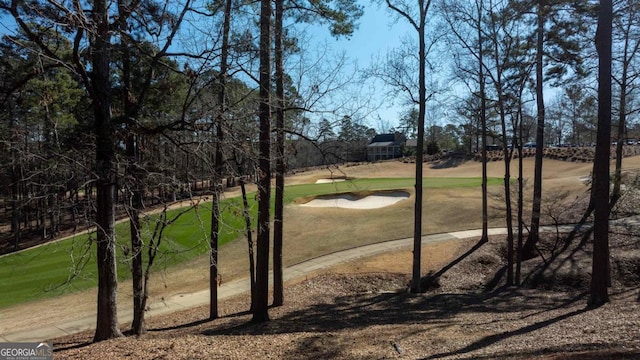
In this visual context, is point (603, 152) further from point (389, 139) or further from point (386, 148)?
point (389, 139)

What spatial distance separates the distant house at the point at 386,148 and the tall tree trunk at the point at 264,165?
80.6 m

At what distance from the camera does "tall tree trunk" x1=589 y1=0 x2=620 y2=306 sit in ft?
32.6

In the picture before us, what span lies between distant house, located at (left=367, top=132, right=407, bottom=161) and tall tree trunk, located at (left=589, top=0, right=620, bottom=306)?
79907 millimetres

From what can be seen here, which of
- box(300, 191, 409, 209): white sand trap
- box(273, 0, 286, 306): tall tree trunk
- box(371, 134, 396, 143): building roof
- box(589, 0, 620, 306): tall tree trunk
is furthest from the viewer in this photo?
box(371, 134, 396, 143): building roof

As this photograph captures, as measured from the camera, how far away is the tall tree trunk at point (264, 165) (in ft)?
30.0

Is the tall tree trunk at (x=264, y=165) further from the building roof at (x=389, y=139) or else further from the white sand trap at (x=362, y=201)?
the building roof at (x=389, y=139)

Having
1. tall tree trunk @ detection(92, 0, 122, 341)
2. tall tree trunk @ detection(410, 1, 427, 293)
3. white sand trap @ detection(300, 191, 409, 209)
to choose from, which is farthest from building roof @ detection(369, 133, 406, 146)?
A: tall tree trunk @ detection(92, 0, 122, 341)

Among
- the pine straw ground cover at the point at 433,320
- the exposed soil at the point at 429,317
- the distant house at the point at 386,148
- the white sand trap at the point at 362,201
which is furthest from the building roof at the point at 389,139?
the pine straw ground cover at the point at 433,320

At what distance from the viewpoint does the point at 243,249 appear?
73.8 feet

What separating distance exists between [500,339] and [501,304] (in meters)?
5.45

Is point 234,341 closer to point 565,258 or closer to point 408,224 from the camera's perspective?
point 565,258

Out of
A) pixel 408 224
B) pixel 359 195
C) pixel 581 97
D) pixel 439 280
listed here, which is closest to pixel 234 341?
pixel 439 280

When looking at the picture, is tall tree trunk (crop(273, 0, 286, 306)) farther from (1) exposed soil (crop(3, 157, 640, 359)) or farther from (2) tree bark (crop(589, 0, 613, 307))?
(2) tree bark (crop(589, 0, 613, 307))

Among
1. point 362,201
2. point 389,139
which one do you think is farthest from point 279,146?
point 389,139
